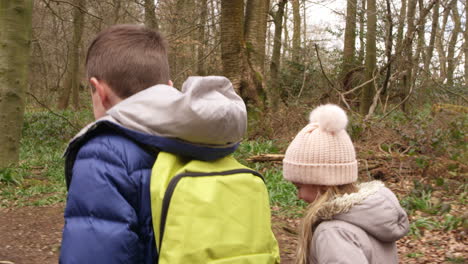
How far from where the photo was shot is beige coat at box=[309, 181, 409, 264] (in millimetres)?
1758

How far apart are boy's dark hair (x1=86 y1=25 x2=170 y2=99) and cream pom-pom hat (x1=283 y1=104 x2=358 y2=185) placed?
696mm

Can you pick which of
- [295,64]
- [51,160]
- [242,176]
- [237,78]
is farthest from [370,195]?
[295,64]

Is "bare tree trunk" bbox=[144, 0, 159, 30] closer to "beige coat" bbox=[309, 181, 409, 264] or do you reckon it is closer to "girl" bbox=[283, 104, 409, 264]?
"girl" bbox=[283, 104, 409, 264]

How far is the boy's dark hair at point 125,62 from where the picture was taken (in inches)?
64.4

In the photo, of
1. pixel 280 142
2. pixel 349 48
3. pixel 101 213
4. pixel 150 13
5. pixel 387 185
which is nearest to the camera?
pixel 101 213

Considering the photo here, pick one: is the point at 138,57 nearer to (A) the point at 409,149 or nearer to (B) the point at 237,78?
(A) the point at 409,149

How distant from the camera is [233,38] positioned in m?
9.77

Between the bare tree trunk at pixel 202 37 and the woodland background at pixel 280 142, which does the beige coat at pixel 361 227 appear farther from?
the bare tree trunk at pixel 202 37

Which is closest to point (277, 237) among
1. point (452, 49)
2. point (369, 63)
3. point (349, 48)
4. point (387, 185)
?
point (387, 185)

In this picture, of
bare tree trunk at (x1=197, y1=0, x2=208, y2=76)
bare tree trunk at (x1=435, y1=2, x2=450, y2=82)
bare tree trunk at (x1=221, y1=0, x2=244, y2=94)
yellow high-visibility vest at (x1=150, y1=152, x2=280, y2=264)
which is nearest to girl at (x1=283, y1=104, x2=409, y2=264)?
yellow high-visibility vest at (x1=150, y1=152, x2=280, y2=264)

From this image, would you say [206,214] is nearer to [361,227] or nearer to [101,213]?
[101,213]

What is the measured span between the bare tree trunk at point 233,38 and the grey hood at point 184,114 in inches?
323

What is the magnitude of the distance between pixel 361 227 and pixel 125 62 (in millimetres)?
1117

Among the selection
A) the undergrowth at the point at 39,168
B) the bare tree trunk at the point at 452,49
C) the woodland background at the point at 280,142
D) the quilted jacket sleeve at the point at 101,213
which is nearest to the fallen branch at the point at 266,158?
the woodland background at the point at 280,142
